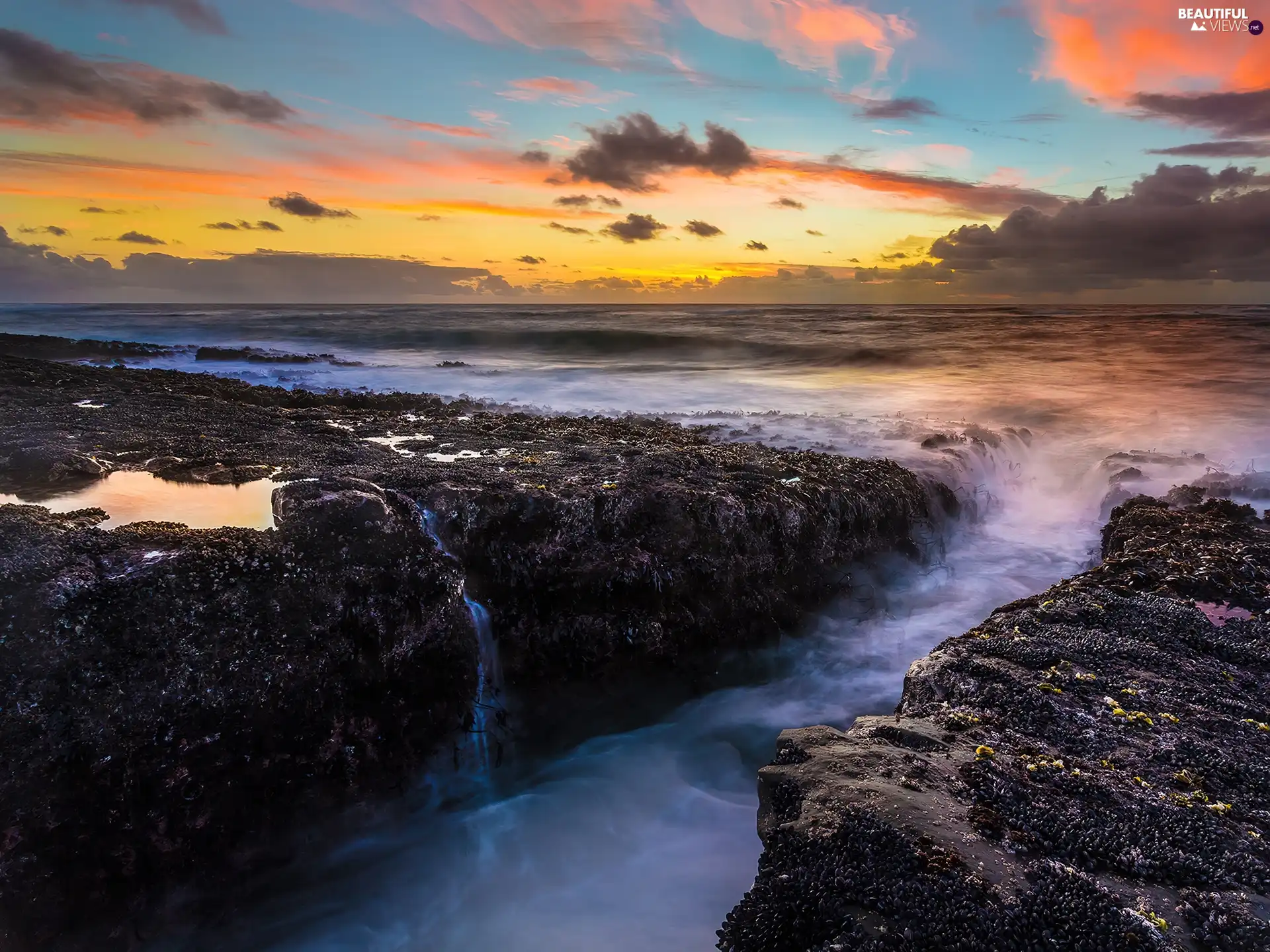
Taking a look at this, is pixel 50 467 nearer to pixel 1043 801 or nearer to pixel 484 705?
pixel 484 705

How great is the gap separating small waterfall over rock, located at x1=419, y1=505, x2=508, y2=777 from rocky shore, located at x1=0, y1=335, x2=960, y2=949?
69 millimetres

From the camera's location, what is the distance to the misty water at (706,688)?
15.4 ft

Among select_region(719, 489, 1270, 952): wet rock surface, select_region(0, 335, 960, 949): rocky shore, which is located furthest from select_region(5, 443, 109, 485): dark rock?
select_region(719, 489, 1270, 952): wet rock surface

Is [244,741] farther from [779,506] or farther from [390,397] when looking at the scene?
[390,397]

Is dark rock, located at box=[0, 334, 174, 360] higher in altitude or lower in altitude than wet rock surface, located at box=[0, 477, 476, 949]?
higher

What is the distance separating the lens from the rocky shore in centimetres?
381

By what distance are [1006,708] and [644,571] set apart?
10.1 feet

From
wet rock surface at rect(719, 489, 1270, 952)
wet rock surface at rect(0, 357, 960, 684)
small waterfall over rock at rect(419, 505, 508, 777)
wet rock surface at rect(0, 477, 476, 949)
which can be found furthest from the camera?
wet rock surface at rect(0, 357, 960, 684)

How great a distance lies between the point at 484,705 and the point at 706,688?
2212 mm

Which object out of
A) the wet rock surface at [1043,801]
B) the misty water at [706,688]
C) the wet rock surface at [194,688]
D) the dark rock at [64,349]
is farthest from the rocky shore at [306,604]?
the dark rock at [64,349]

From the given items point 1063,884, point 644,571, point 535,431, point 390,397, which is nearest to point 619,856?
point 644,571

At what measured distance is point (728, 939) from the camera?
302 centimetres

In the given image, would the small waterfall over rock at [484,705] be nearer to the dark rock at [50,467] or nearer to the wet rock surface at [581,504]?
the wet rock surface at [581,504]

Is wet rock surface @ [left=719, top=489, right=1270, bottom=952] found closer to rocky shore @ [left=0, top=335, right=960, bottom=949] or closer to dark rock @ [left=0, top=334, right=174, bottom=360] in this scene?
rocky shore @ [left=0, top=335, right=960, bottom=949]
